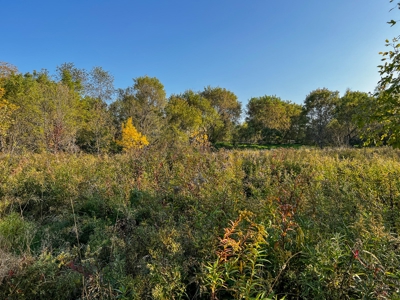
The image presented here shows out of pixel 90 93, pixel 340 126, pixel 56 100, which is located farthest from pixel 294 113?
pixel 56 100

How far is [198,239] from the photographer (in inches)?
77.3

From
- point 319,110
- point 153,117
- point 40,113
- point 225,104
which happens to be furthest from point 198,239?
point 225,104

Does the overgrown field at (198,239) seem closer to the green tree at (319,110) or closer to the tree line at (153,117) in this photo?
the tree line at (153,117)

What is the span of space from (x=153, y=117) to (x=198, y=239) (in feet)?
75.8

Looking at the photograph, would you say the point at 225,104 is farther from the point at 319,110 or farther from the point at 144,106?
the point at 144,106

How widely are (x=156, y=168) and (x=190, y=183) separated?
1662mm

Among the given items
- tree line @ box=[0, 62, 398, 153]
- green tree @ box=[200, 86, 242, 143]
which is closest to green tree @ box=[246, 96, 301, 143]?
tree line @ box=[0, 62, 398, 153]

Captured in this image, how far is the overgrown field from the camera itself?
1.44m

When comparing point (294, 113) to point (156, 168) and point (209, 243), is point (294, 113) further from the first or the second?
point (209, 243)

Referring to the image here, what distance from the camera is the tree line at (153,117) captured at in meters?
10.4

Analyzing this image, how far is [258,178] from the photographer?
4.32 metres

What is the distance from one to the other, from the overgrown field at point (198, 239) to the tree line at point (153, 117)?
73.7 inches

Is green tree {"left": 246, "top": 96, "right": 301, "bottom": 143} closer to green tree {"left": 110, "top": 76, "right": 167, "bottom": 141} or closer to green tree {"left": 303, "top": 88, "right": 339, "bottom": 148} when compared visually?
green tree {"left": 303, "top": 88, "right": 339, "bottom": 148}

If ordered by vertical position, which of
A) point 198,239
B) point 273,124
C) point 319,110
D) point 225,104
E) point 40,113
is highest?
point 225,104
